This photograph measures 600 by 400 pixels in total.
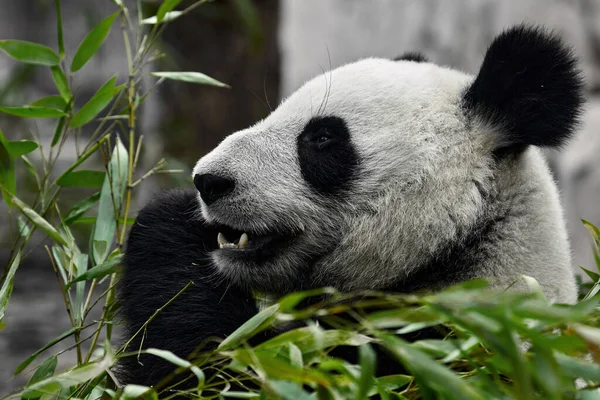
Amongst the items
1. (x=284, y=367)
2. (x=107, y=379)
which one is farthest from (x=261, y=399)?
(x=107, y=379)

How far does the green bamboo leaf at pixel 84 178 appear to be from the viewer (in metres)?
2.63

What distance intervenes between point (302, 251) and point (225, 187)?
1.05 ft

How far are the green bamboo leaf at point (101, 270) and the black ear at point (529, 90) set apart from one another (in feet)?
3.99

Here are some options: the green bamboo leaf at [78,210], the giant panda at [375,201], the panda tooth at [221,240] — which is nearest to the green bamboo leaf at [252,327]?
the giant panda at [375,201]

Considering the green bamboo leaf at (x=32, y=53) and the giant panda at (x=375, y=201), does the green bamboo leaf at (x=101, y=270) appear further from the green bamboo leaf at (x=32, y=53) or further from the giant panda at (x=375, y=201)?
the green bamboo leaf at (x=32, y=53)

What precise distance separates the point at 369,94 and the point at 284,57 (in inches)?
183

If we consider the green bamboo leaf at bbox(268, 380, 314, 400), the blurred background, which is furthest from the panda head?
the blurred background

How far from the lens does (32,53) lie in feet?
8.23

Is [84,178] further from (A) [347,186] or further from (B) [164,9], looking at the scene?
(A) [347,186]

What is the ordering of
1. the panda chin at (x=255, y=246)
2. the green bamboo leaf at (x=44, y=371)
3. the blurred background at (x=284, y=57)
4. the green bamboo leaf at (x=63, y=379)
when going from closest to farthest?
the green bamboo leaf at (x=63, y=379), the green bamboo leaf at (x=44, y=371), the panda chin at (x=255, y=246), the blurred background at (x=284, y=57)

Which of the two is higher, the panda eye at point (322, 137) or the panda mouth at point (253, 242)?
the panda eye at point (322, 137)

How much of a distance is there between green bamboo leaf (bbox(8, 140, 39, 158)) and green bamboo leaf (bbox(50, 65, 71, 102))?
243mm

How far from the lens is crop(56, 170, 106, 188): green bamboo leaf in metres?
2.63

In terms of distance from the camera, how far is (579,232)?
20.5ft
